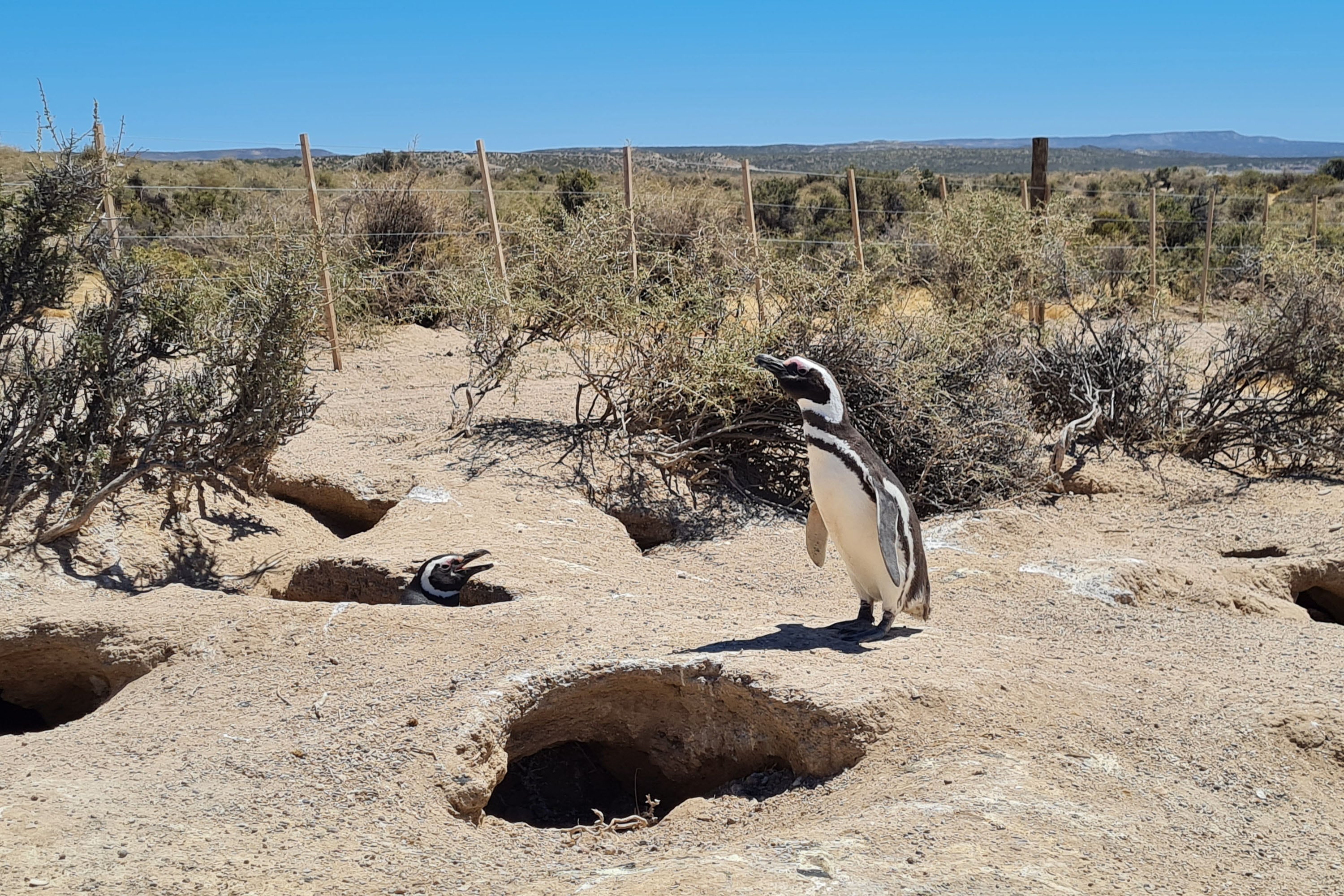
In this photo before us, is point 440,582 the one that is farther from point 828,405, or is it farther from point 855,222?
point 855,222

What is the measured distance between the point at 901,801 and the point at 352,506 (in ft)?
16.0

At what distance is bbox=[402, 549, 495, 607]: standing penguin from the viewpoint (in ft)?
18.5

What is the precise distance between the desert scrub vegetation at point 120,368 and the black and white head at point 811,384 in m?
3.00

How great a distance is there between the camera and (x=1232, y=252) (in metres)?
19.2

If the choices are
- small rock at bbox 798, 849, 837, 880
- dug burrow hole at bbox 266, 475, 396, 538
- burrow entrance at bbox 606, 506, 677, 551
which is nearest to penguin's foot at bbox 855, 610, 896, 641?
small rock at bbox 798, 849, 837, 880

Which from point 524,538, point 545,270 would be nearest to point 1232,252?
point 545,270

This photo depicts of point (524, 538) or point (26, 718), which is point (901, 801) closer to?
point (524, 538)

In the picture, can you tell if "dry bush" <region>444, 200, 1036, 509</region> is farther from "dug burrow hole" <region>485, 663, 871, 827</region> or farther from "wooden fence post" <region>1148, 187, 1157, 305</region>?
"wooden fence post" <region>1148, 187, 1157, 305</region>

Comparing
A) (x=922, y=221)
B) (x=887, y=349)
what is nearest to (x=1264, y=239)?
(x=922, y=221)

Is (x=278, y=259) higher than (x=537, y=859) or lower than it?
higher

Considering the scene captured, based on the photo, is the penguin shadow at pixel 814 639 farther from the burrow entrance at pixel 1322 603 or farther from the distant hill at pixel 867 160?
the distant hill at pixel 867 160

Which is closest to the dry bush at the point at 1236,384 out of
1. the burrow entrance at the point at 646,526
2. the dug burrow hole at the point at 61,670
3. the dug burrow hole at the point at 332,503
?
the burrow entrance at the point at 646,526

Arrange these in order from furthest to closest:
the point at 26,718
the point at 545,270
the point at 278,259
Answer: the point at 545,270 < the point at 278,259 < the point at 26,718

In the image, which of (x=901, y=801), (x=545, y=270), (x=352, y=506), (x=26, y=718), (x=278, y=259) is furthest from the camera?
(x=545, y=270)
